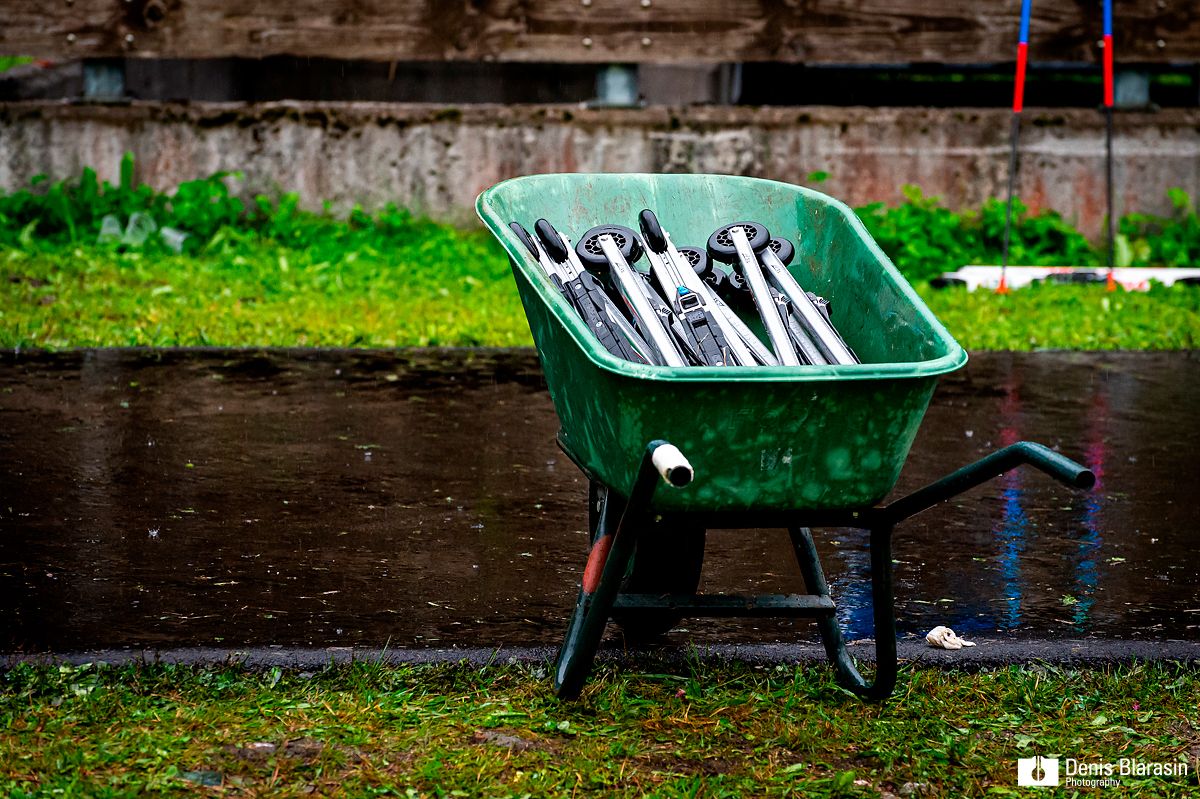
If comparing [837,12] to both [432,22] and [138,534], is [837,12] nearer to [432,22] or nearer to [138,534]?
[432,22]

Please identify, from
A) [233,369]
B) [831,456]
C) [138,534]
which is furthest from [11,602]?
[233,369]

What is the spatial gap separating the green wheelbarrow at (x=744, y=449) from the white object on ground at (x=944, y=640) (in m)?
0.36

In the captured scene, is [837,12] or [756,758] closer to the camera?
[756,758]

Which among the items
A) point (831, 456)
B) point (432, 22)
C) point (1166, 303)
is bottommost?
point (1166, 303)

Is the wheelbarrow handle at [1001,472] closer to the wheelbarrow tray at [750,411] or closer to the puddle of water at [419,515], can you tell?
the wheelbarrow tray at [750,411]

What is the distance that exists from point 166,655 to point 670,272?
1473mm

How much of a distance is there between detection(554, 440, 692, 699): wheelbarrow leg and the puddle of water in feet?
1.42

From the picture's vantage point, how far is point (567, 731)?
3.01 meters

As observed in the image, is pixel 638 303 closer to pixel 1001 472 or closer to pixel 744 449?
pixel 744 449

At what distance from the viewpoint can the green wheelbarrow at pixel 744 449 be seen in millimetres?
2760

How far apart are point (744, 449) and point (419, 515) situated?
80.2 inches

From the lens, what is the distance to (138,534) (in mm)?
4375

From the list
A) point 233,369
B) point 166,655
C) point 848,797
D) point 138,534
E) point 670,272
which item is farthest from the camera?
point 233,369

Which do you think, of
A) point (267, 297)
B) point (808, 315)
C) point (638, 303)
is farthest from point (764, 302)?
point (267, 297)
